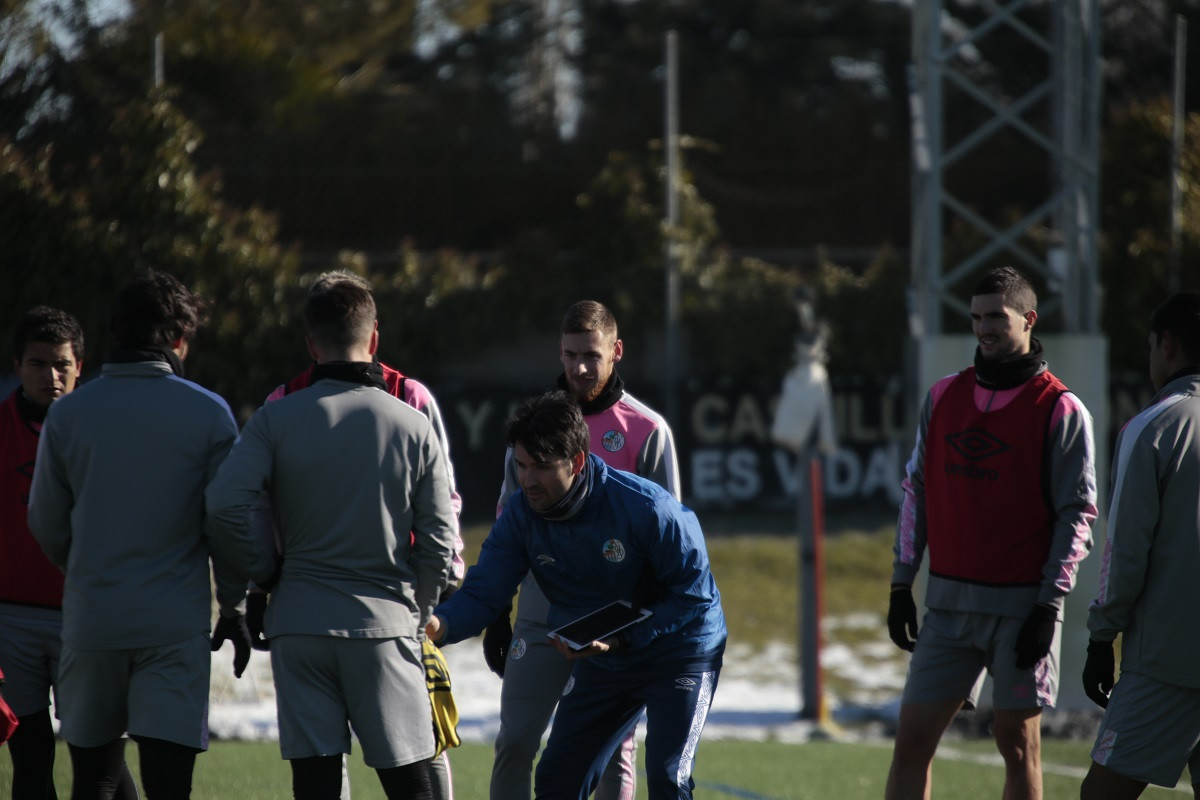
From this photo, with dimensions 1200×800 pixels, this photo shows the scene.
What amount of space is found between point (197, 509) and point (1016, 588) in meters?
2.59

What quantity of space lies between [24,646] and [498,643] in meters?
1.52

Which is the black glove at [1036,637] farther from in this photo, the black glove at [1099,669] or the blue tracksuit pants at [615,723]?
the blue tracksuit pants at [615,723]

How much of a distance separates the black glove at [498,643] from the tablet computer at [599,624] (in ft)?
2.70

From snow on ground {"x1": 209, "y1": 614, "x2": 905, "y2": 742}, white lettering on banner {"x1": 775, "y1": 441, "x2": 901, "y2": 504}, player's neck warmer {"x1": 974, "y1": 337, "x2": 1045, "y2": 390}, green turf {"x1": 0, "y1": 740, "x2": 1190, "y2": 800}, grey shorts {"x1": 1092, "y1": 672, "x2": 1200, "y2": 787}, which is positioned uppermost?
player's neck warmer {"x1": 974, "y1": 337, "x2": 1045, "y2": 390}

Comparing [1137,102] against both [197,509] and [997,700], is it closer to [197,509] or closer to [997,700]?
[997,700]

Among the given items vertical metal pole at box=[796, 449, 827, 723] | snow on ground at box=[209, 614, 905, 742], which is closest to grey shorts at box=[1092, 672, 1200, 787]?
snow on ground at box=[209, 614, 905, 742]

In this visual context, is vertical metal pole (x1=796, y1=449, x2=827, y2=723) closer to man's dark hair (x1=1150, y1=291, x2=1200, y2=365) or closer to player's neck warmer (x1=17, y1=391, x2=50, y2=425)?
man's dark hair (x1=1150, y1=291, x2=1200, y2=365)

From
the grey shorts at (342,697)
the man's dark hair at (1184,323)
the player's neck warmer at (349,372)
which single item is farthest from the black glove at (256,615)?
the man's dark hair at (1184,323)

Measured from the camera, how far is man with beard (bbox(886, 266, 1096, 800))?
4512 millimetres

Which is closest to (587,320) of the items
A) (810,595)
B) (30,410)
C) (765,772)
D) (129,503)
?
(129,503)

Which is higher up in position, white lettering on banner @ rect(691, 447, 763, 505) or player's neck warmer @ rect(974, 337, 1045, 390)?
player's neck warmer @ rect(974, 337, 1045, 390)

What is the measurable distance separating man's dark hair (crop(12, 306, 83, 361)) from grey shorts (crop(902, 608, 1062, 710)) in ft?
9.85

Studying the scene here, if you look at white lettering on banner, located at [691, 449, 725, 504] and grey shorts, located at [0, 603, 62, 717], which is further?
white lettering on banner, located at [691, 449, 725, 504]

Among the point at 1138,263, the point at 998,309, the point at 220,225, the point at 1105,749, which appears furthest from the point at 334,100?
the point at 1105,749
